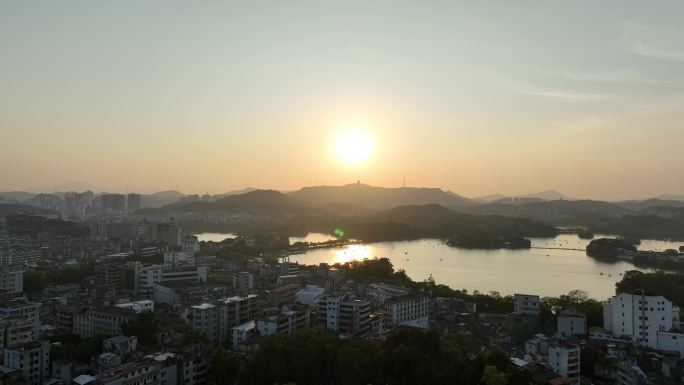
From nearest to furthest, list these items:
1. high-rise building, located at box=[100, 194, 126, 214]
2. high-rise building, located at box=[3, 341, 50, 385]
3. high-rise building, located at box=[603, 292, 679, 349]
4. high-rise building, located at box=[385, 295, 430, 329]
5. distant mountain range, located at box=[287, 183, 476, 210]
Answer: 1. high-rise building, located at box=[3, 341, 50, 385]
2. high-rise building, located at box=[603, 292, 679, 349]
3. high-rise building, located at box=[385, 295, 430, 329]
4. high-rise building, located at box=[100, 194, 126, 214]
5. distant mountain range, located at box=[287, 183, 476, 210]

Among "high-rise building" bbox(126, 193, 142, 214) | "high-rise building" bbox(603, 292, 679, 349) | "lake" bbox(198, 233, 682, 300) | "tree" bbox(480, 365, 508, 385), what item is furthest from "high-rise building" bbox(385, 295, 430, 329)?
"high-rise building" bbox(126, 193, 142, 214)

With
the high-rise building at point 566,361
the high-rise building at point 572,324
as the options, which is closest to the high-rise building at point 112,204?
the high-rise building at point 572,324

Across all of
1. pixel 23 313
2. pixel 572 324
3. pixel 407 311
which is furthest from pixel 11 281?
pixel 572 324

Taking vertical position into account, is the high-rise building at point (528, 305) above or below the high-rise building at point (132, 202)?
below

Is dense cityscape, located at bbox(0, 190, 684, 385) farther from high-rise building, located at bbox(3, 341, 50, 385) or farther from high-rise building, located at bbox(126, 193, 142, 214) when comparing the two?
high-rise building, located at bbox(126, 193, 142, 214)

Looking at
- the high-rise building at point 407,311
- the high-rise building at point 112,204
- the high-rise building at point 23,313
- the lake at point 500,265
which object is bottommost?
the lake at point 500,265

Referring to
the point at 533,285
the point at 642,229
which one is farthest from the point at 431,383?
the point at 642,229

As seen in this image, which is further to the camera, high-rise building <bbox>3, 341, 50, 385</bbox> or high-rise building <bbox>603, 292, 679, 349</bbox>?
high-rise building <bbox>603, 292, 679, 349</bbox>

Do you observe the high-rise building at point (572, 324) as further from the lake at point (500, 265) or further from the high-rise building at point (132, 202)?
the high-rise building at point (132, 202)

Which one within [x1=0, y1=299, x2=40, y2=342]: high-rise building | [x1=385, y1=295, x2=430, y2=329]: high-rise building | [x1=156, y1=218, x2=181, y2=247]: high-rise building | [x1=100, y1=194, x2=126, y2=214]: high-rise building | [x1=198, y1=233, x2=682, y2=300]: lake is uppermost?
[x1=100, y1=194, x2=126, y2=214]: high-rise building
